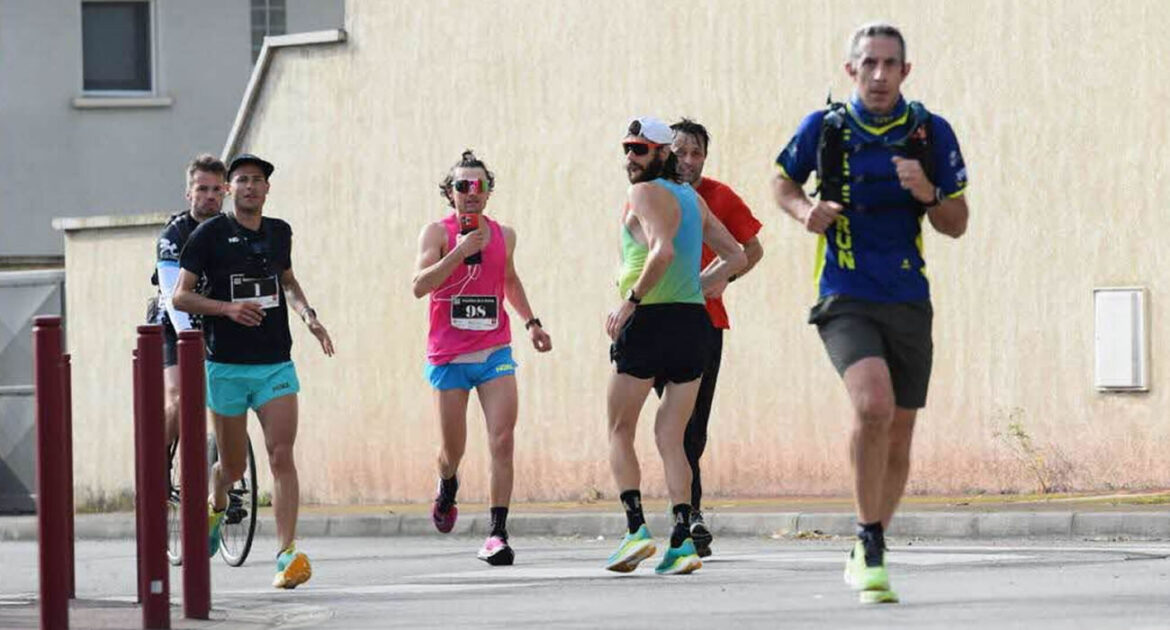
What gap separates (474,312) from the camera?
12.8m

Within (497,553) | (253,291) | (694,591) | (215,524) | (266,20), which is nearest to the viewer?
(694,591)

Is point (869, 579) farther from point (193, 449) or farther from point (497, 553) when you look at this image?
point (497, 553)

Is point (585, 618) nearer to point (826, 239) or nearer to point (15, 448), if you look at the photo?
point (826, 239)

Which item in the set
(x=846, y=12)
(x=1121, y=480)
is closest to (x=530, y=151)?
(x=846, y=12)

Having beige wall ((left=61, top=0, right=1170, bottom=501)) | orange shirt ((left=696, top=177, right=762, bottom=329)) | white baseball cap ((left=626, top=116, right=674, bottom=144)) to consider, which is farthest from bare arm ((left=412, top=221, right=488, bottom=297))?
beige wall ((left=61, top=0, right=1170, bottom=501))

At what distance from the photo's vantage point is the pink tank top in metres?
12.8

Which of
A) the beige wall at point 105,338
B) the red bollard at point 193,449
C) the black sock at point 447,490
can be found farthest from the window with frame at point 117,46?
the red bollard at point 193,449

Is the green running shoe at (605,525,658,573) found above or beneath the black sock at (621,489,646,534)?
beneath

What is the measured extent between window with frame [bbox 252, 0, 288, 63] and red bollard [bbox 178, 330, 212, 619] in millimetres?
22414

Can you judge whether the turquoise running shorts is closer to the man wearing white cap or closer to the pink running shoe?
the pink running shoe

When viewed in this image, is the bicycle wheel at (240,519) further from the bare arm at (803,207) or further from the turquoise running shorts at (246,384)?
the bare arm at (803,207)

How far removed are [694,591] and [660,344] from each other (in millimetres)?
1362

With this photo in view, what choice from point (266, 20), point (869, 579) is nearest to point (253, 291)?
point (869, 579)

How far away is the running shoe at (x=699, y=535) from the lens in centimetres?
1233
